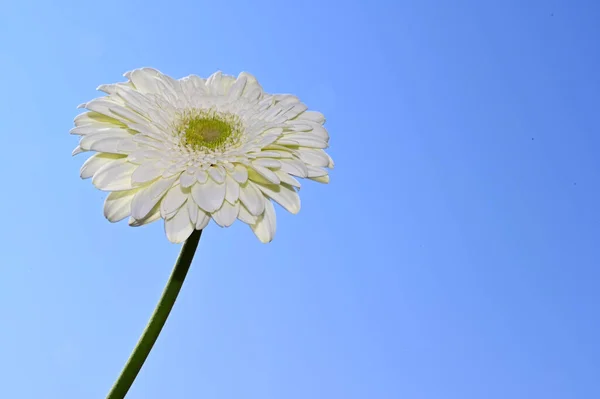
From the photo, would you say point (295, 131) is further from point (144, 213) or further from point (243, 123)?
point (144, 213)

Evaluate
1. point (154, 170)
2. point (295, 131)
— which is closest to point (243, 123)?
point (295, 131)

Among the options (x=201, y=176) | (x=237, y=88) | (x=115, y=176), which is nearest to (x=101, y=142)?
(x=115, y=176)

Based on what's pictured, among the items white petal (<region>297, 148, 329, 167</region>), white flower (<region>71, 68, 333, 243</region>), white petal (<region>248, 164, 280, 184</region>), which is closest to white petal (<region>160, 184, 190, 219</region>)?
white flower (<region>71, 68, 333, 243</region>)

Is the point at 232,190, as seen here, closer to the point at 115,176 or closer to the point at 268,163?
the point at 268,163

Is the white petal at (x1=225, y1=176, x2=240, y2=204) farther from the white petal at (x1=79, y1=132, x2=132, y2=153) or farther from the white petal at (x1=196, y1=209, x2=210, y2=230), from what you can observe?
the white petal at (x1=79, y1=132, x2=132, y2=153)

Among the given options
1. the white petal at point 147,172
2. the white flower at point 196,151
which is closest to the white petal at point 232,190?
the white flower at point 196,151

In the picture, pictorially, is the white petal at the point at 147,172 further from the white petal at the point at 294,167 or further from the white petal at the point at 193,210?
the white petal at the point at 294,167
